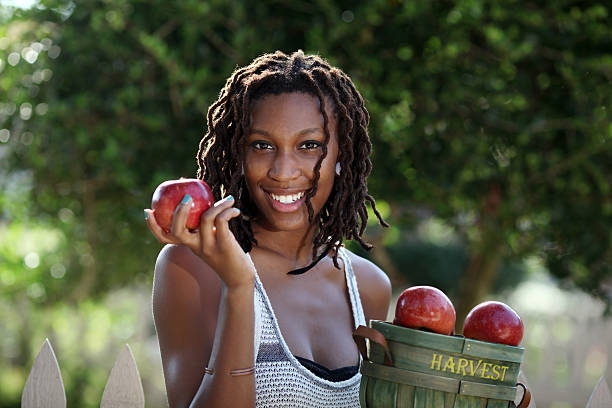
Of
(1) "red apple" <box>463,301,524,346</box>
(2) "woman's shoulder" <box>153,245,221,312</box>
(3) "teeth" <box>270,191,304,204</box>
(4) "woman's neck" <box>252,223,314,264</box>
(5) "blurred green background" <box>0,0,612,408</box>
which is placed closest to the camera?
(1) "red apple" <box>463,301,524,346</box>

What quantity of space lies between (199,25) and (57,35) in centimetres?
98

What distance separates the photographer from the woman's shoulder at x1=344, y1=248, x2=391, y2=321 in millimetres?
2621

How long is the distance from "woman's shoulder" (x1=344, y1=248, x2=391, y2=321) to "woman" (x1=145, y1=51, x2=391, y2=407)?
60 millimetres

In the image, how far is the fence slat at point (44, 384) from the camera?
2229 millimetres

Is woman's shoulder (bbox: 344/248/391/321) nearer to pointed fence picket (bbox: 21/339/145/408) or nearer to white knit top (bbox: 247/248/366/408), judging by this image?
white knit top (bbox: 247/248/366/408)

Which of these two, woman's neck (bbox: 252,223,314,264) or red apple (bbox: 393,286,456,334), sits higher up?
woman's neck (bbox: 252,223,314,264)

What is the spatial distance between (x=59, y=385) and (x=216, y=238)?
0.87 meters

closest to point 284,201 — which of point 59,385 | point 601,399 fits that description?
point 59,385

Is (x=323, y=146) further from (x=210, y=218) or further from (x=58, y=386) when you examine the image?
(x=58, y=386)

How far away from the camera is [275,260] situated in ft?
7.81

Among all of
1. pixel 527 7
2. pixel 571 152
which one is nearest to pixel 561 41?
pixel 527 7

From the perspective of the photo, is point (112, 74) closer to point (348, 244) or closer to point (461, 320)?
point (348, 244)

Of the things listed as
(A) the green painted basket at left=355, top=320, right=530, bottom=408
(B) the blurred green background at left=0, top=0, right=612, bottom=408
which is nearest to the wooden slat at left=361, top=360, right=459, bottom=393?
(A) the green painted basket at left=355, top=320, right=530, bottom=408

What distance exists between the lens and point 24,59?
424cm
